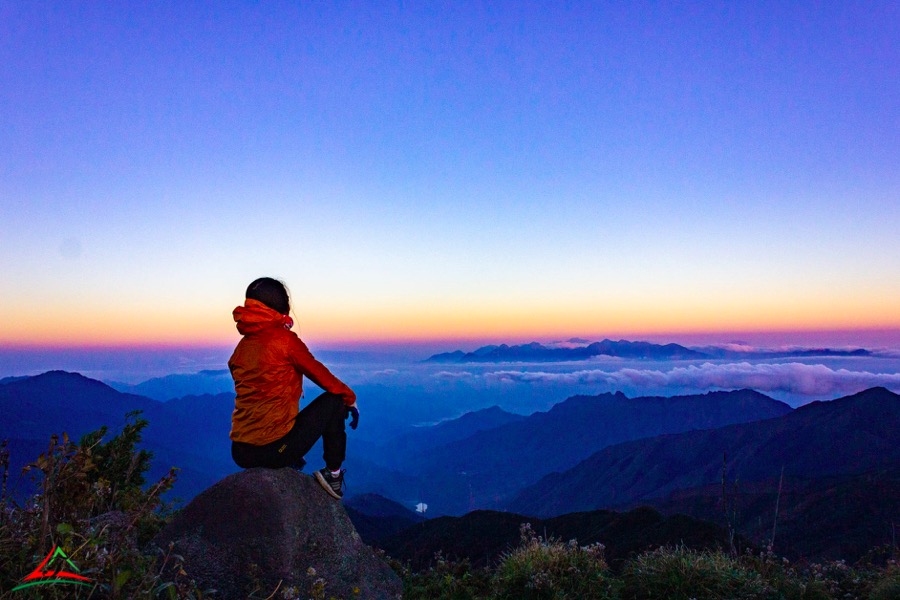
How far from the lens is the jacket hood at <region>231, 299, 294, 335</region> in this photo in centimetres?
621

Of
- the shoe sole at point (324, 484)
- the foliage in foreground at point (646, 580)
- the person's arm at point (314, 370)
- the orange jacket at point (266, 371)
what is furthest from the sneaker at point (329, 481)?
the foliage in foreground at point (646, 580)

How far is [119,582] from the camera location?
116 inches

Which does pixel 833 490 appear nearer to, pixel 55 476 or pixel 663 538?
pixel 663 538

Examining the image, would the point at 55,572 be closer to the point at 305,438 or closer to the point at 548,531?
the point at 305,438

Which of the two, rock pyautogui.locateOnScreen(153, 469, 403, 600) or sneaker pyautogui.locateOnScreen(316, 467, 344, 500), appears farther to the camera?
sneaker pyautogui.locateOnScreen(316, 467, 344, 500)

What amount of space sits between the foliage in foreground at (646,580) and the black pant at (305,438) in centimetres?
268

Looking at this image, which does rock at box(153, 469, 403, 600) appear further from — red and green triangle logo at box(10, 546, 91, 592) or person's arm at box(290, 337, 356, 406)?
red and green triangle logo at box(10, 546, 91, 592)

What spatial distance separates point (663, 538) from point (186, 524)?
67.1 metres

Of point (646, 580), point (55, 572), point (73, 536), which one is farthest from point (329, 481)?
point (646, 580)

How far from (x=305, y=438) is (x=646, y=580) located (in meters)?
4.90

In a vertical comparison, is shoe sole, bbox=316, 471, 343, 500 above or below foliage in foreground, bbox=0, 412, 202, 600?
below

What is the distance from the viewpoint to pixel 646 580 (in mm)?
7457

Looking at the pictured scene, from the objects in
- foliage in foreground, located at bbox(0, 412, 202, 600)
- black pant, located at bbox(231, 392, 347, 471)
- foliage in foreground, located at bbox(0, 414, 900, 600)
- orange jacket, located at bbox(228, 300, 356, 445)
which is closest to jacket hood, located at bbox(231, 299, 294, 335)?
orange jacket, located at bbox(228, 300, 356, 445)

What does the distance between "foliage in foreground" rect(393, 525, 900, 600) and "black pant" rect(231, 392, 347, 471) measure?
8.79 feet
